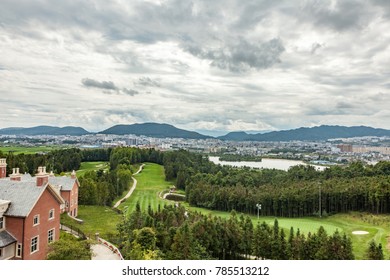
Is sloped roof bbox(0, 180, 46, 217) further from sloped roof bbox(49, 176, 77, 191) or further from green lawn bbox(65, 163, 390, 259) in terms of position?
green lawn bbox(65, 163, 390, 259)

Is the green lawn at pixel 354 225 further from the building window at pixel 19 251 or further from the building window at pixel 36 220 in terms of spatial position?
the building window at pixel 19 251

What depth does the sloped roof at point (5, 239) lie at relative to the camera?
5.27 meters

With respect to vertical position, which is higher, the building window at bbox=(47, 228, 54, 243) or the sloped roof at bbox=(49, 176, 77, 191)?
the sloped roof at bbox=(49, 176, 77, 191)

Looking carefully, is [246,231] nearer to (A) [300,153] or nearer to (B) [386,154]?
(B) [386,154]

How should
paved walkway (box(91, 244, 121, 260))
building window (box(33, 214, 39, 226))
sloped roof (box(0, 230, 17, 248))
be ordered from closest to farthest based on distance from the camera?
sloped roof (box(0, 230, 17, 248)) → building window (box(33, 214, 39, 226)) → paved walkway (box(91, 244, 121, 260))

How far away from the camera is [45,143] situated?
26.0ft

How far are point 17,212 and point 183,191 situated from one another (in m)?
15.9

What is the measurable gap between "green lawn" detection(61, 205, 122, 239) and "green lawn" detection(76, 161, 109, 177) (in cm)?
121

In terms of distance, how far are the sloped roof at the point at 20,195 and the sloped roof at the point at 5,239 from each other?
319 millimetres

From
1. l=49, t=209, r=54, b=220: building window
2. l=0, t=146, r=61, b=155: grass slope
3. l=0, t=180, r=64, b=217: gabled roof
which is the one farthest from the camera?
l=0, t=146, r=61, b=155: grass slope

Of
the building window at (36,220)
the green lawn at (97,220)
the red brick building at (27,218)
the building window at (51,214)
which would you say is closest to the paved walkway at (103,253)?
the green lawn at (97,220)

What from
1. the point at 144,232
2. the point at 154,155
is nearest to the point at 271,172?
the point at 154,155

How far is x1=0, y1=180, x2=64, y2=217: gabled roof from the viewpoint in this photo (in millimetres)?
5668

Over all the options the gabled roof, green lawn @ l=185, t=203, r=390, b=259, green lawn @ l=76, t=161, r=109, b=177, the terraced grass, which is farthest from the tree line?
the gabled roof
